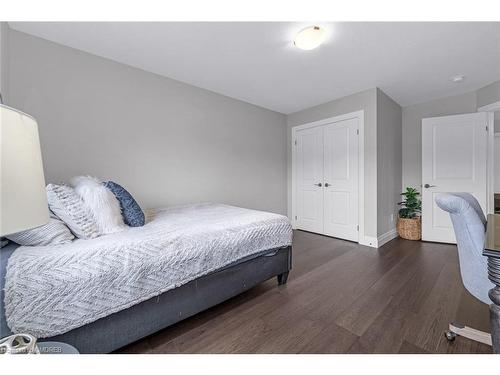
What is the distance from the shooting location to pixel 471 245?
47.2 inches

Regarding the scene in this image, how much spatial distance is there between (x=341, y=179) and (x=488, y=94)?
2144 mm

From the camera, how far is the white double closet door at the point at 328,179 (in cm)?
333

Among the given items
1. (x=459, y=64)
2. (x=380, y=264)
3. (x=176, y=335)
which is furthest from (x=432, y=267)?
(x=176, y=335)

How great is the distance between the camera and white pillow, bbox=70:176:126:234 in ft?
4.66

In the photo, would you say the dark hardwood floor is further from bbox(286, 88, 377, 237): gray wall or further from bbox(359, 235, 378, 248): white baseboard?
bbox(286, 88, 377, 237): gray wall

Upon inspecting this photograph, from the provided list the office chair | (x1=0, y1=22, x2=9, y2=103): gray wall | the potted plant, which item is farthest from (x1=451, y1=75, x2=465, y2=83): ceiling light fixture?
(x1=0, y1=22, x2=9, y2=103): gray wall

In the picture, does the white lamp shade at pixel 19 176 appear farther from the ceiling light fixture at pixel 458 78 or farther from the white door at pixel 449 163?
the white door at pixel 449 163

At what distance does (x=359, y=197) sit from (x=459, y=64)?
1830 millimetres

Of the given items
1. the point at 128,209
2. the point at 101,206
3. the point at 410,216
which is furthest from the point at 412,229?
the point at 101,206

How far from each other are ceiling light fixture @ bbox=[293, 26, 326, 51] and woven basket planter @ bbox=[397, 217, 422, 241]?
9.83ft

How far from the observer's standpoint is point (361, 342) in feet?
4.34

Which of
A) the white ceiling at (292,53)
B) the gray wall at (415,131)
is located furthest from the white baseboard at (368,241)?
the white ceiling at (292,53)

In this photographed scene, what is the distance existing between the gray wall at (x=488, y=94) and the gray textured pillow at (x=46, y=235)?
469cm

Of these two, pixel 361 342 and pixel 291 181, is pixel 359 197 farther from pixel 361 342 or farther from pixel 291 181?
pixel 361 342
